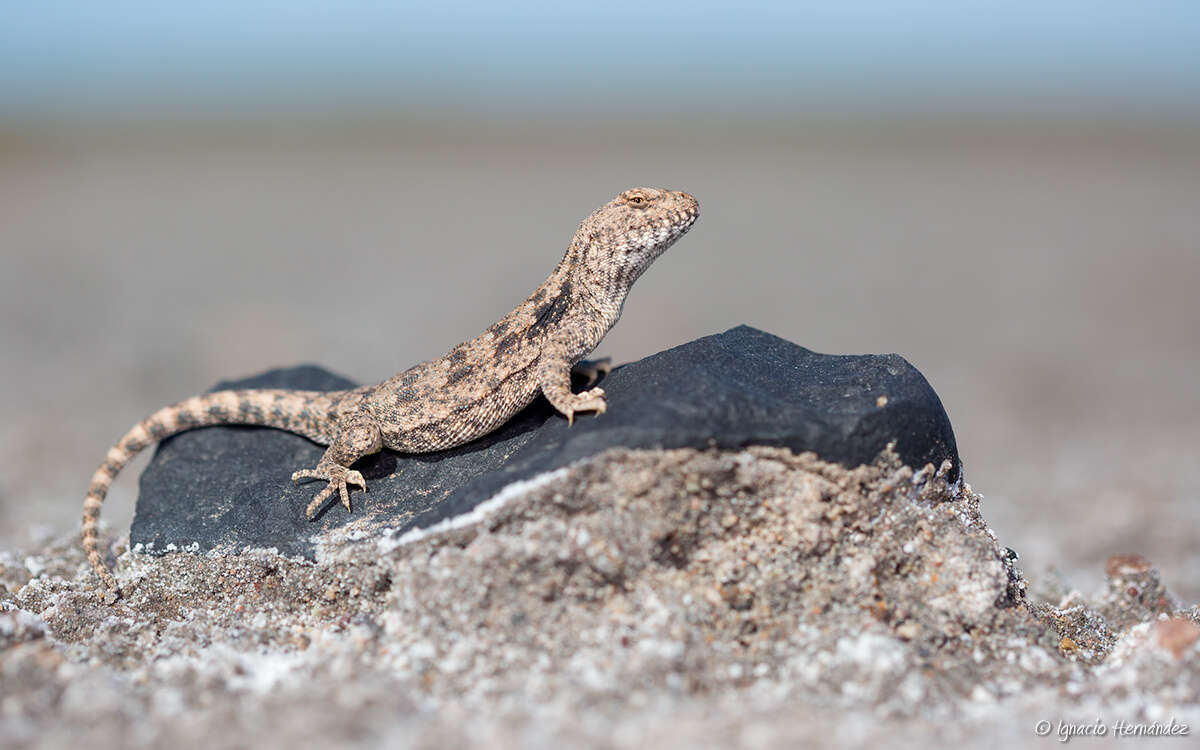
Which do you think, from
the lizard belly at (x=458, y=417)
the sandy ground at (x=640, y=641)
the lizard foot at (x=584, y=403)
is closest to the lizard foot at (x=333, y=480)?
the lizard belly at (x=458, y=417)

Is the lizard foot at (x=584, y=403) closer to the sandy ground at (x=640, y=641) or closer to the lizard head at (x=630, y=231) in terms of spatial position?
the sandy ground at (x=640, y=641)

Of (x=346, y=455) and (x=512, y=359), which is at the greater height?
(x=512, y=359)

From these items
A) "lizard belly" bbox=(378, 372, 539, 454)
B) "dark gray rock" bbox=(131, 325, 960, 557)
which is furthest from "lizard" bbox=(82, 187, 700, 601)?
"dark gray rock" bbox=(131, 325, 960, 557)

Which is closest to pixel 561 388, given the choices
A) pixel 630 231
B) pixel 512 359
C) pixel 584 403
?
pixel 584 403

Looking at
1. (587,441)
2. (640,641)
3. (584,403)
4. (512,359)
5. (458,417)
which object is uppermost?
(512,359)

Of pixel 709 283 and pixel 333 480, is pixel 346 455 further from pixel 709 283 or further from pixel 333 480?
Answer: pixel 709 283

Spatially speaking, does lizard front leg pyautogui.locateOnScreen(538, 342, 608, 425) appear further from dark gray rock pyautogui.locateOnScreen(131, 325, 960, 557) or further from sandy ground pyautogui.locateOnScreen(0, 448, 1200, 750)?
sandy ground pyautogui.locateOnScreen(0, 448, 1200, 750)

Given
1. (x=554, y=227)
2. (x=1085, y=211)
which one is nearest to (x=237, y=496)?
(x=554, y=227)
